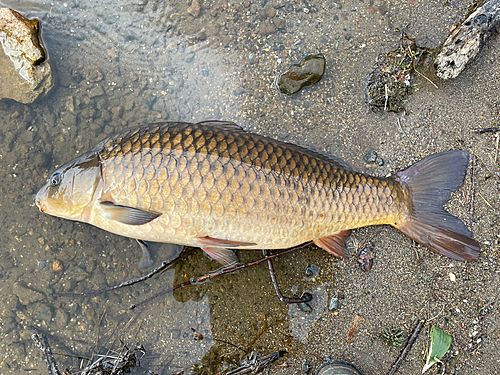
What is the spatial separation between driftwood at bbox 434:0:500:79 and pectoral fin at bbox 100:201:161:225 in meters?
2.91

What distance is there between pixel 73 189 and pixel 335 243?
2205 millimetres

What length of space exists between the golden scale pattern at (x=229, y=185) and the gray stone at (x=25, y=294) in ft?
4.53

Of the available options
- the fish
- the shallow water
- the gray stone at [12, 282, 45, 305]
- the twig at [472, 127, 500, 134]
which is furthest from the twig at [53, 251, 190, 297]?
the twig at [472, 127, 500, 134]

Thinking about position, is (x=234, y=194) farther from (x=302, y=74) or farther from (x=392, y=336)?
(x=392, y=336)

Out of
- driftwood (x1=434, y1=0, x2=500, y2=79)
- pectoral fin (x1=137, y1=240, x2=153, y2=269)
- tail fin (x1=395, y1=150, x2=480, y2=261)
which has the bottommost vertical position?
pectoral fin (x1=137, y1=240, x2=153, y2=269)

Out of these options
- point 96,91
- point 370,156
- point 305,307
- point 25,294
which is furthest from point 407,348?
point 96,91

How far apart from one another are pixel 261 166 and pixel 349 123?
1.21 metres

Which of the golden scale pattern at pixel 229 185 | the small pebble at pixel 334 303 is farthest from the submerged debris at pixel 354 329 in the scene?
the golden scale pattern at pixel 229 185

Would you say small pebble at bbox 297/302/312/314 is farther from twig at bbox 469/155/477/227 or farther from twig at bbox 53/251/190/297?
twig at bbox 469/155/477/227

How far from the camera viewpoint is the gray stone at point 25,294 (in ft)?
9.79

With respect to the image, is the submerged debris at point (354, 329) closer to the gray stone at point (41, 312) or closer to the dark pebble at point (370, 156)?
the dark pebble at point (370, 156)

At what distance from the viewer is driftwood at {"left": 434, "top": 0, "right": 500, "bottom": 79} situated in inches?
114

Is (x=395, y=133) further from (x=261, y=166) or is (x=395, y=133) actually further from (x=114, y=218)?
(x=114, y=218)

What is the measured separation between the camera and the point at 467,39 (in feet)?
9.54
